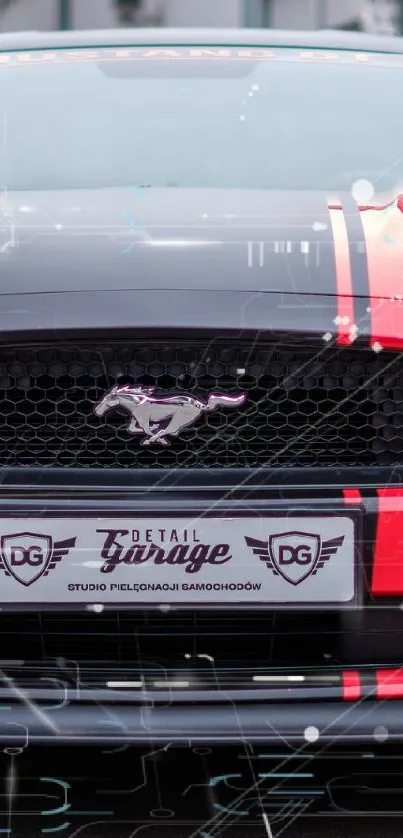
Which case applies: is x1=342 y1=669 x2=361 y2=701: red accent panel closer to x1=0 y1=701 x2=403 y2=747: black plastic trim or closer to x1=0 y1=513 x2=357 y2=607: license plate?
x1=0 y1=701 x2=403 y2=747: black plastic trim

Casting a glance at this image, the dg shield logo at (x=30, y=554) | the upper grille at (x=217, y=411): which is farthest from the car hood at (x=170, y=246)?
the dg shield logo at (x=30, y=554)

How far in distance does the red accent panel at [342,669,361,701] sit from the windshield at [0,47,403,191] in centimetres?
121

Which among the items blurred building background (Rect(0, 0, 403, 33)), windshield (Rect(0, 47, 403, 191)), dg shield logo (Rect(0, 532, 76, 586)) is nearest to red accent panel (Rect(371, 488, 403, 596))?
dg shield logo (Rect(0, 532, 76, 586))

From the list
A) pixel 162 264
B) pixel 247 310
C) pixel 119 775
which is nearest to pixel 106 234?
pixel 162 264

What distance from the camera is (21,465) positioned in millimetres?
2383

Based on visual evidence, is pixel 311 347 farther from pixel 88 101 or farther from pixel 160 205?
pixel 88 101

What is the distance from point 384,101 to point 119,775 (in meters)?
2.00

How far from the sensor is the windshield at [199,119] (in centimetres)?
326

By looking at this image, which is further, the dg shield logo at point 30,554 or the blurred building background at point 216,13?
the blurred building background at point 216,13

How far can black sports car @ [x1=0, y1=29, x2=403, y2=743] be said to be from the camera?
7.63 ft

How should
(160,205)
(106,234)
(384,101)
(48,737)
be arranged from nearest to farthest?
(48,737) < (106,234) < (160,205) < (384,101)

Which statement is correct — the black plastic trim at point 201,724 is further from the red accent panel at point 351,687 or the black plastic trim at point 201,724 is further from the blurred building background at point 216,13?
the blurred building background at point 216,13

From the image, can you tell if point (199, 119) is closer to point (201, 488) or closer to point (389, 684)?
point (201, 488)

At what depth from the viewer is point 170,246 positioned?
2.47 metres
